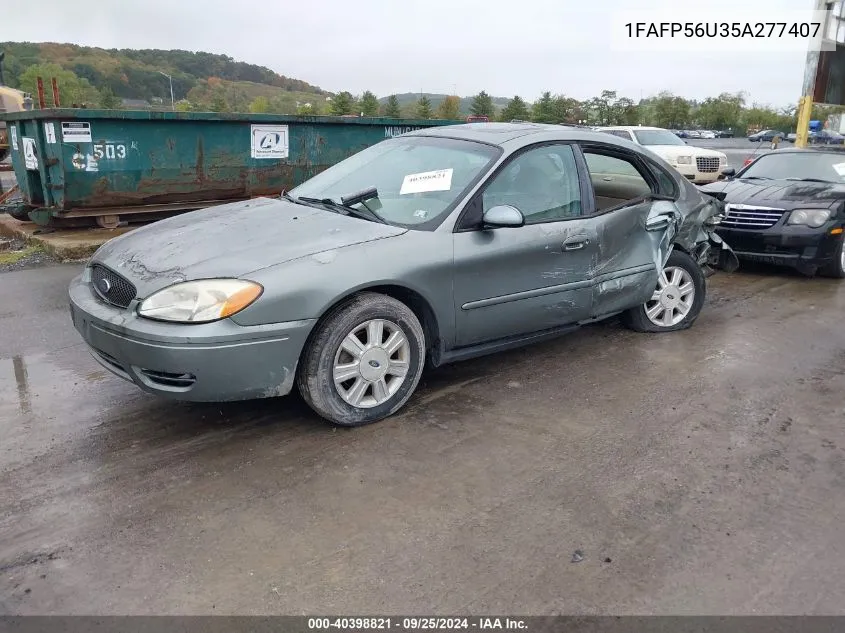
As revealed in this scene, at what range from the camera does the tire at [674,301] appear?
17.7 ft

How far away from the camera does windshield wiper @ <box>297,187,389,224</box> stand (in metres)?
4.02

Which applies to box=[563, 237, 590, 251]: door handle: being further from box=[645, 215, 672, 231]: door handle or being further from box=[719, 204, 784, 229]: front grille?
box=[719, 204, 784, 229]: front grille

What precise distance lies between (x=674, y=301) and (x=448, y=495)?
3.19 metres

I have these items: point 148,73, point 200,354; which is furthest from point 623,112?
point 148,73

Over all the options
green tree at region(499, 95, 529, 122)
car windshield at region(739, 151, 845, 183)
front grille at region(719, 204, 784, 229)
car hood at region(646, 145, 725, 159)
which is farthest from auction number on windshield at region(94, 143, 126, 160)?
green tree at region(499, 95, 529, 122)

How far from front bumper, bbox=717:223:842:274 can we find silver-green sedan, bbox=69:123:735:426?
8.73 ft

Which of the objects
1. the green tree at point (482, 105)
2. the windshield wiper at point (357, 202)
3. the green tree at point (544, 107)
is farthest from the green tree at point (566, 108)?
the windshield wiper at point (357, 202)

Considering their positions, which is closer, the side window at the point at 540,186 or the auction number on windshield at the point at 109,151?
the side window at the point at 540,186

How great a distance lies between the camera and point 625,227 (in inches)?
189

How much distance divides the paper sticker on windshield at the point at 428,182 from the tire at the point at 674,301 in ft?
Result: 6.79

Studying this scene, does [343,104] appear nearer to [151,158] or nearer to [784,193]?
[151,158]

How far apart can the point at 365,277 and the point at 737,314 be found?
13.2 ft

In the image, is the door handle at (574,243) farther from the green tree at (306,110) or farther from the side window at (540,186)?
the green tree at (306,110)

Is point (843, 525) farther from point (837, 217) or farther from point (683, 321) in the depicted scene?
Answer: point (837, 217)
